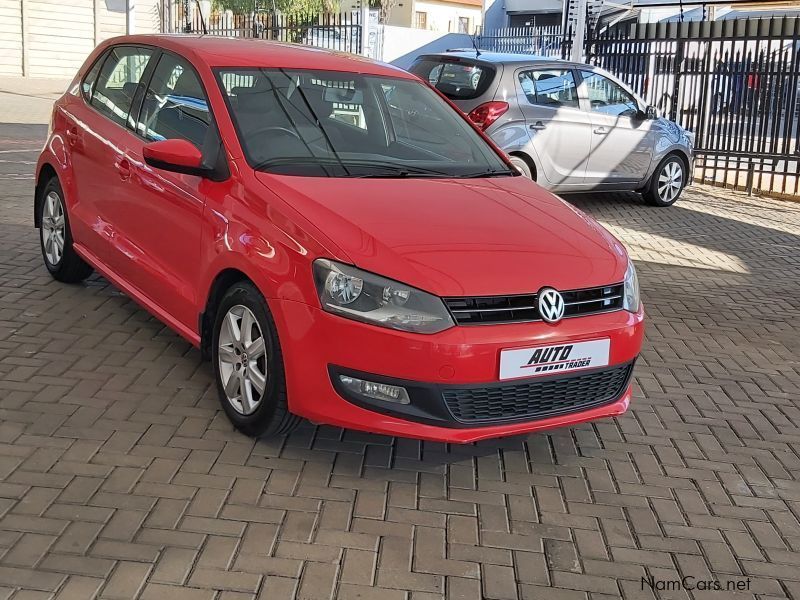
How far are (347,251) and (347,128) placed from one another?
51.6 inches

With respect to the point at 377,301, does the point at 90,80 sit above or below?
above

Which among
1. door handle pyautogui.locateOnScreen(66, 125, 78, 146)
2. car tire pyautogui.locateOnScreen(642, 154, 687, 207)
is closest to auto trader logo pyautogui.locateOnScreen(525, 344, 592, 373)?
door handle pyautogui.locateOnScreen(66, 125, 78, 146)

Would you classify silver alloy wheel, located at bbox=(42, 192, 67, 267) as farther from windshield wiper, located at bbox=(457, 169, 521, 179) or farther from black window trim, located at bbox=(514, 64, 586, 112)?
black window trim, located at bbox=(514, 64, 586, 112)

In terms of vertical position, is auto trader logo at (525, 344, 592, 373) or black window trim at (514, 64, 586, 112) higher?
black window trim at (514, 64, 586, 112)

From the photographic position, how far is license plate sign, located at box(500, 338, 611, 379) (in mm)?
3527

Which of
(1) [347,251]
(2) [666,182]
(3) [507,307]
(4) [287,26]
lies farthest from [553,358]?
(4) [287,26]

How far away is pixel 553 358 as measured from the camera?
3.62 meters

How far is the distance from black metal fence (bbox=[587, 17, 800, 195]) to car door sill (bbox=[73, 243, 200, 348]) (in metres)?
9.58

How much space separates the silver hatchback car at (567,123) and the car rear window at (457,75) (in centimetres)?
1

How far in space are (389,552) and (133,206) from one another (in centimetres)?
250

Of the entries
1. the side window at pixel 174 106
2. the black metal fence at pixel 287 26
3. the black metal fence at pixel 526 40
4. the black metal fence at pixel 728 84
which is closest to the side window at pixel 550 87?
the black metal fence at pixel 728 84

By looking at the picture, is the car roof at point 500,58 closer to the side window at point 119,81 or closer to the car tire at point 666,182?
the car tire at point 666,182

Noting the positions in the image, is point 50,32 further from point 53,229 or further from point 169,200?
point 169,200

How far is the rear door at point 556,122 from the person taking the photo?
31.8 ft
